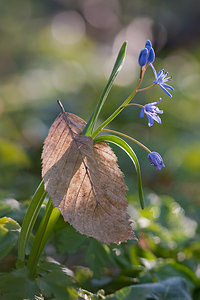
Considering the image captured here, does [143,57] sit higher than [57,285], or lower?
higher

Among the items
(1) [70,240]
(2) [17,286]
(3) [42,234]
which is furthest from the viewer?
(1) [70,240]

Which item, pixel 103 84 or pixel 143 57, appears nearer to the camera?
pixel 143 57

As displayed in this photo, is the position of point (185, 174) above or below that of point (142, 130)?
below

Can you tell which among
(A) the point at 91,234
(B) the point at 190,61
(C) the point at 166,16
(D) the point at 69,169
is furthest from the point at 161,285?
(C) the point at 166,16

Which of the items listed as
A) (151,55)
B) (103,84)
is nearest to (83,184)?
(151,55)

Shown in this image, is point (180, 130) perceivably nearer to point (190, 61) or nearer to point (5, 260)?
point (5, 260)

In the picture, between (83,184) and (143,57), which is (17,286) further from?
(143,57)
